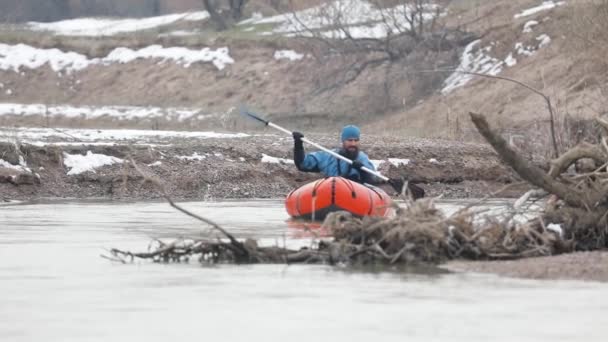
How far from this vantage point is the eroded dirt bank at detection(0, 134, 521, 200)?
24439mm

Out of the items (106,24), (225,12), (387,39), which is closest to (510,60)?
(387,39)

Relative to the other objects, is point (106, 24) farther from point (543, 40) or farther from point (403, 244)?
point (403, 244)

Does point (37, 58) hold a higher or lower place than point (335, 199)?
higher

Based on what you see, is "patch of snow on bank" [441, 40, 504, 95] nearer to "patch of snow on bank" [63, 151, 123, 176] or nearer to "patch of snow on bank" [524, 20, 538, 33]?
"patch of snow on bank" [524, 20, 538, 33]

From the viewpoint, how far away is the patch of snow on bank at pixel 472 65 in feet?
136

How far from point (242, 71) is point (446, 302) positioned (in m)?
39.3

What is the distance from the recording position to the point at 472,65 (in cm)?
4269

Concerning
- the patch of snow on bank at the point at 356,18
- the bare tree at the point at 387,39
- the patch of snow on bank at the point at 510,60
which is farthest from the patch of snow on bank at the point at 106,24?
the patch of snow on bank at the point at 510,60

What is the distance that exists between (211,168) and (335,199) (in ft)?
24.3

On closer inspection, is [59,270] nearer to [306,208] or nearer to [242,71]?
[306,208]

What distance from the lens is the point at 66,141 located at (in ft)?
89.2

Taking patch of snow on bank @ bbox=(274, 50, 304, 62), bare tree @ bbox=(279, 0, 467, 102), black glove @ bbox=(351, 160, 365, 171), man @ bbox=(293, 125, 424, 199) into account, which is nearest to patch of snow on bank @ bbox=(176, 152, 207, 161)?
man @ bbox=(293, 125, 424, 199)

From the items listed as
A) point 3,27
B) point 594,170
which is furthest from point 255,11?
point 594,170

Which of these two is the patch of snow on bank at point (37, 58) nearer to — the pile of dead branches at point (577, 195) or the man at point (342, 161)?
the man at point (342, 161)
